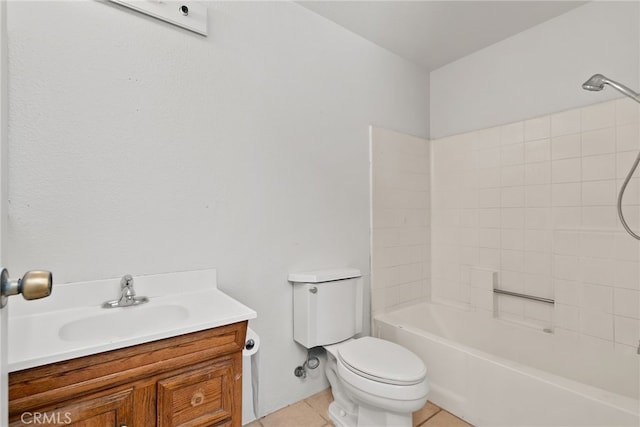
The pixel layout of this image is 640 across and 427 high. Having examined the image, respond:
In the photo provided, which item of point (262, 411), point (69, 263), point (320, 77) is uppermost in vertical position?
point (320, 77)

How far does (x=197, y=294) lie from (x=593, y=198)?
227 cm

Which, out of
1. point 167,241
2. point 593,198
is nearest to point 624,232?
point 593,198

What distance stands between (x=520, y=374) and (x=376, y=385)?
0.72 meters

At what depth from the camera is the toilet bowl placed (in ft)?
4.52

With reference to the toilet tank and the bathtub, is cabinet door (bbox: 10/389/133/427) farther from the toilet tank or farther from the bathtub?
the bathtub

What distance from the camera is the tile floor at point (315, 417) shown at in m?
1.64

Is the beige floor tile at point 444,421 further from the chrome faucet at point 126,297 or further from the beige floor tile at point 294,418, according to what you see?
the chrome faucet at point 126,297

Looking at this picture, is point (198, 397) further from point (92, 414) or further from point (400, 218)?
point (400, 218)

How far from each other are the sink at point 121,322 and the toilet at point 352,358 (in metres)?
0.70

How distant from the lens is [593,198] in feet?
5.89

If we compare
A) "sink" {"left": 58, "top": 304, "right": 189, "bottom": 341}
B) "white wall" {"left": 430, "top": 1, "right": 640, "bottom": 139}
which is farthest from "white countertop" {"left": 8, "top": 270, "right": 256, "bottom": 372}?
"white wall" {"left": 430, "top": 1, "right": 640, "bottom": 139}

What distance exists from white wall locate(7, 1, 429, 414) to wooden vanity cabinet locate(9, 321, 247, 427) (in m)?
0.48

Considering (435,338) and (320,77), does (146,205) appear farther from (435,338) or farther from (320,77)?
(435,338)

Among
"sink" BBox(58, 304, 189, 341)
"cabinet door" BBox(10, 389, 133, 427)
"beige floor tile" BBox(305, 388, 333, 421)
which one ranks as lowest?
"beige floor tile" BBox(305, 388, 333, 421)
